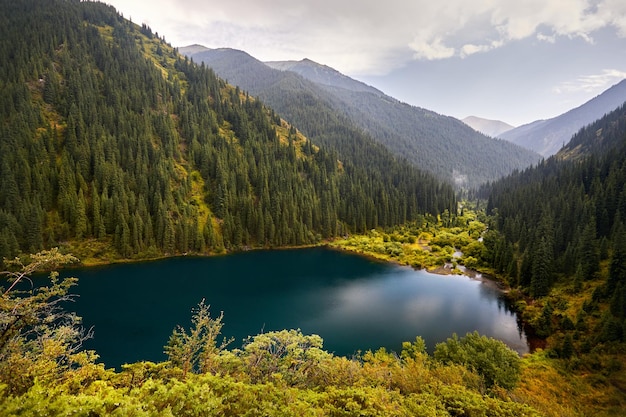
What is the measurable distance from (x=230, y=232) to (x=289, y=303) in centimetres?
5653

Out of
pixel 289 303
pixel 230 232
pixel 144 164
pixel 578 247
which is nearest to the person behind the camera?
pixel 289 303

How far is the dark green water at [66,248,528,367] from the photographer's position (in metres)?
49.7

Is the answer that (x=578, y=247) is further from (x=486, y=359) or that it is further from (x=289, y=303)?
(x=289, y=303)

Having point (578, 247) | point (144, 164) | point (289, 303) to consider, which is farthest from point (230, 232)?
point (578, 247)

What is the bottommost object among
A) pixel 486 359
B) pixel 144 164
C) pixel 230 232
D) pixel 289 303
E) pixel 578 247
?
pixel 289 303

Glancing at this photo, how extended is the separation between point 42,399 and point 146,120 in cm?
14373

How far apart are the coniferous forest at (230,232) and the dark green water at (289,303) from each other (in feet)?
16.8

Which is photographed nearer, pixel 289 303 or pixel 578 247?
pixel 289 303

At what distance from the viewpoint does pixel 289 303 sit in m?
65.2

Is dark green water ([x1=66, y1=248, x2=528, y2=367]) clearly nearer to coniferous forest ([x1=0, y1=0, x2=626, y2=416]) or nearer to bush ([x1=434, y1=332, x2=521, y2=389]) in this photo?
coniferous forest ([x1=0, y1=0, x2=626, y2=416])

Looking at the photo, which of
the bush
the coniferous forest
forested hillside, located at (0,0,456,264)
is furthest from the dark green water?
forested hillside, located at (0,0,456,264)

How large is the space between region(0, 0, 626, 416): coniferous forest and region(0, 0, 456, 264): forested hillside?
2.45 feet

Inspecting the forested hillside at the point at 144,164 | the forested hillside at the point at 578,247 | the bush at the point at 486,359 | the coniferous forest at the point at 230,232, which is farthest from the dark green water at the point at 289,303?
the forested hillside at the point at 144,164

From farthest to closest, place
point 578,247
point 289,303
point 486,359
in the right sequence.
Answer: point 578,247 → point 289,303 → point 486,359
